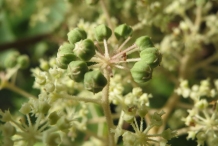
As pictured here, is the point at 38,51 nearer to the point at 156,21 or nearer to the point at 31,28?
the point at 31,28

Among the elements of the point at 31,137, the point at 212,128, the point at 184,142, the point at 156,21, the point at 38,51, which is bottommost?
the point at 31,137

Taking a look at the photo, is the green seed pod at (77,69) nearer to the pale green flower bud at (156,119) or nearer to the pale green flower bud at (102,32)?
the pale green flower bud at (102,32)

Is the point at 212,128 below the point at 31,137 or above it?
above

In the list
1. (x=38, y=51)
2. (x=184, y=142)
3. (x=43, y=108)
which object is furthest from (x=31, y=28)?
(x=43, y=108)

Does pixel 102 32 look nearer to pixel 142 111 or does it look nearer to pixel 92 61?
pixel 92 61

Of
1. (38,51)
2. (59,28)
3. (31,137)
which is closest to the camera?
(31,137)

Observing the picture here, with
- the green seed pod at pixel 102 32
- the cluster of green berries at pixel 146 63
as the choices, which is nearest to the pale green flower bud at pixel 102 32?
the green seed pod at pixel 102 32
